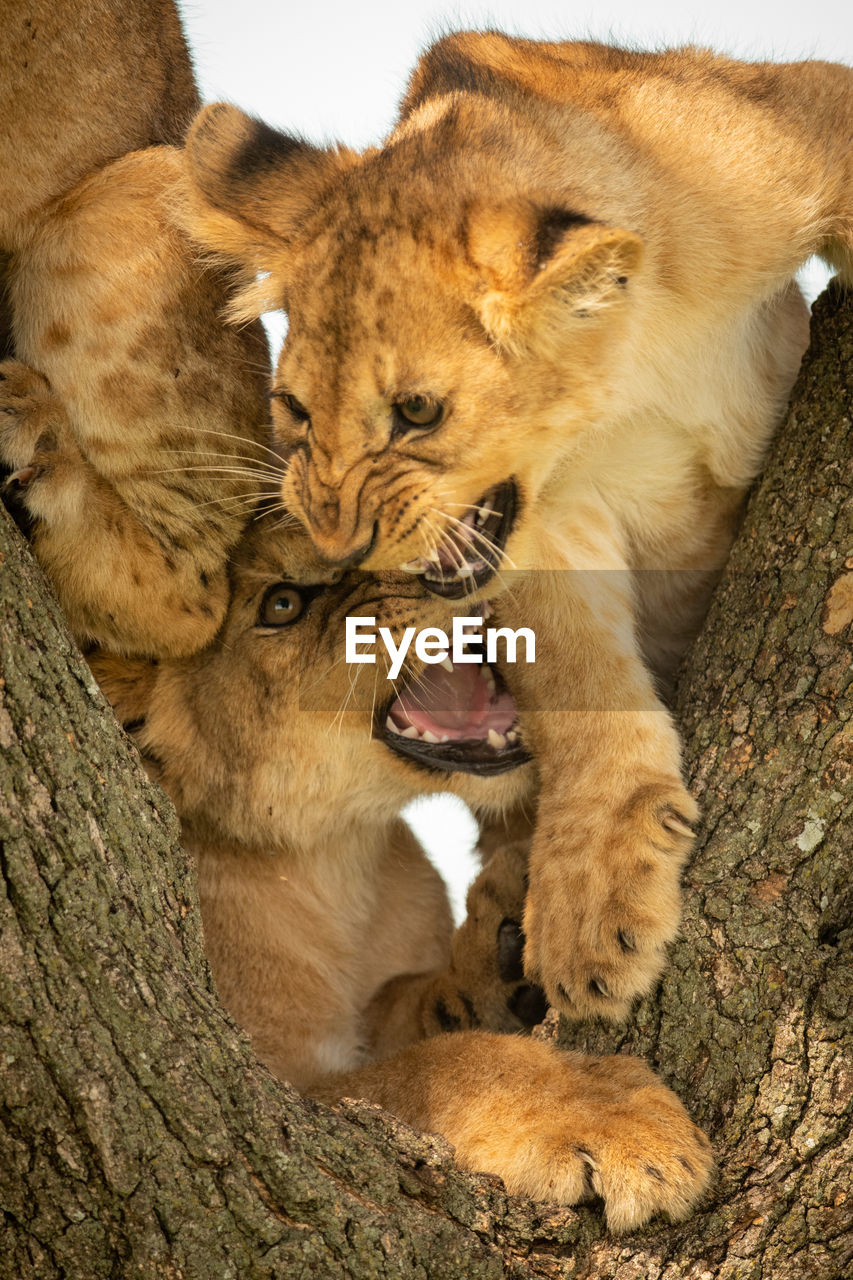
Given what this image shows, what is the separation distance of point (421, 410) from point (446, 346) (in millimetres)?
119

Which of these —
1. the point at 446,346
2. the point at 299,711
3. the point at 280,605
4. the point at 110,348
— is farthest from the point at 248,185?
the point at 299,711

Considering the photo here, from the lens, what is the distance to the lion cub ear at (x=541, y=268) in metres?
2.32

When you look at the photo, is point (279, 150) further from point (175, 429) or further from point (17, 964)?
point (17, 964)

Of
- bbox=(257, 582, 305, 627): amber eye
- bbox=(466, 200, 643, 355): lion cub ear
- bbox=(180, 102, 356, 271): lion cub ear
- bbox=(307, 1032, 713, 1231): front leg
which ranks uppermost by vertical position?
bbox=(180, 102, 356, 271): lion cub ear

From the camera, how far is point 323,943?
3.50m

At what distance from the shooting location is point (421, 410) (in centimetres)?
252

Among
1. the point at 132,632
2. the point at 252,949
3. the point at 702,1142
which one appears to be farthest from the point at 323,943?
the point at 702,1142

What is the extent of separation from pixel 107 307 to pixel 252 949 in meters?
1.51

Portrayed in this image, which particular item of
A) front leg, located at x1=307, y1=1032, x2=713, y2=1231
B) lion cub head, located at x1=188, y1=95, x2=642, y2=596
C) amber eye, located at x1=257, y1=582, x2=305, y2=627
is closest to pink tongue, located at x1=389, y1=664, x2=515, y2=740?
amber eye, located at x1=257, y1=582, x2=305, y2=627

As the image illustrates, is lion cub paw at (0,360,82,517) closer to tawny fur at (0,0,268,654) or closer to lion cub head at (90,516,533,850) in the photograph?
tawny fur at (0,0,268,654)

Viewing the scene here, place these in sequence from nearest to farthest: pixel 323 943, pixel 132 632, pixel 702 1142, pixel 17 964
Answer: pixel 17 964, pixel 702 1142, pixel 132 632, pixel 323 943

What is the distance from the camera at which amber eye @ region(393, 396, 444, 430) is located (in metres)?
2.51

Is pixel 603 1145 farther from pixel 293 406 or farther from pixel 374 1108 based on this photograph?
pixel 293 406

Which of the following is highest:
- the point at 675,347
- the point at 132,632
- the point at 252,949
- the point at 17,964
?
the point at 675,347
